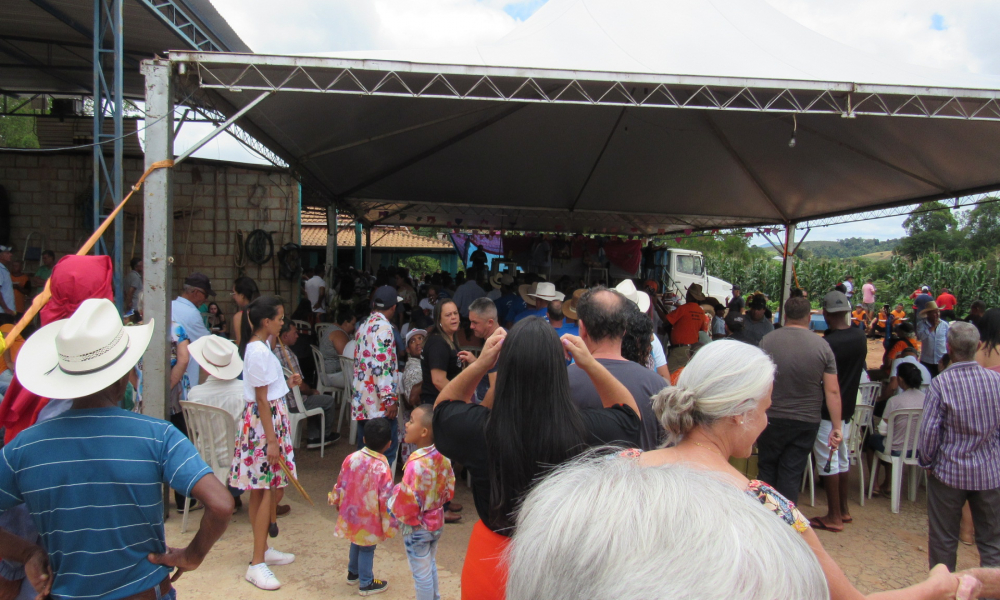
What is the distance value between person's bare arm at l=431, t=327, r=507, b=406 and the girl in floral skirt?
1.72 meters

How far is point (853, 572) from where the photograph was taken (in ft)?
12.2

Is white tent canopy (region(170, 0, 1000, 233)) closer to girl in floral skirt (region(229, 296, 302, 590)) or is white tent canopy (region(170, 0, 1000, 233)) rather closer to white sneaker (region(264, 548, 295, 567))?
girl in floral skirt (region(229, 296, 302, 590))

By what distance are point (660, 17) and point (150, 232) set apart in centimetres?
487

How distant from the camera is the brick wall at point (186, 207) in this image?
31.0 ft

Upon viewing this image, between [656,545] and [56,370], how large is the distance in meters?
1.83

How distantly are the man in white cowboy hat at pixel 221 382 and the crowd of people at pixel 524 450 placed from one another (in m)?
0.02

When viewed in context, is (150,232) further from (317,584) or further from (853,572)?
(853,572)

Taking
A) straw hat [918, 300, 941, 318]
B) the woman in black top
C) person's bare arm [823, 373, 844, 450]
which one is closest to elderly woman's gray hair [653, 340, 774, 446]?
the woman in black top

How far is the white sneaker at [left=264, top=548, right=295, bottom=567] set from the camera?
3549mm

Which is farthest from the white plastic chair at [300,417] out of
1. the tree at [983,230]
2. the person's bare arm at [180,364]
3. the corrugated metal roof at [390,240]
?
the tree at [983,230]

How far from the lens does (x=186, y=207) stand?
31.1 feet

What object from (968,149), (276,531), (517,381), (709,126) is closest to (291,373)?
(276,531)

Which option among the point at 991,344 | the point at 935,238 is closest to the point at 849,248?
the point at 935,238

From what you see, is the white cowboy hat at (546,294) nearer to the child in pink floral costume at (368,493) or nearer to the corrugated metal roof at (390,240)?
the child in pink floral costume at (368,493)
